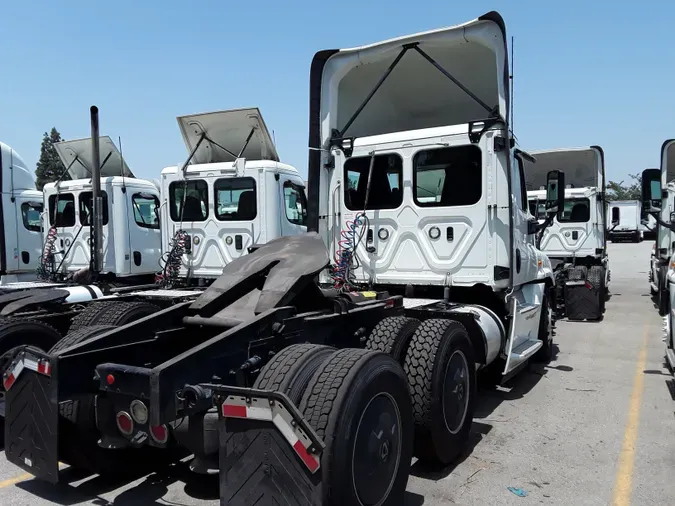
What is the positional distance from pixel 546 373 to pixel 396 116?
3.90 meters

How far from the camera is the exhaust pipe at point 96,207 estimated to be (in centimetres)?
863

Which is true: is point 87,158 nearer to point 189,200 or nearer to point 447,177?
point 189,200

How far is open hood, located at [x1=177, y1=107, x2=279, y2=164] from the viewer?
873 cm

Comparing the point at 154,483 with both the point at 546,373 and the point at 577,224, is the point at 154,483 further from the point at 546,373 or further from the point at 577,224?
the point at 577,224

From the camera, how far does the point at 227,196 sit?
8.68 meters

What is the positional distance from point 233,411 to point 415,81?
5177mm

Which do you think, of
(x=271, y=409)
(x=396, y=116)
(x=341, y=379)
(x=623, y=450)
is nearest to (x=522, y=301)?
(x=623, y=450)

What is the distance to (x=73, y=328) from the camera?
5.39 metres

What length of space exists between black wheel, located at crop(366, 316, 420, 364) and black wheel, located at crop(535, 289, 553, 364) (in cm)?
372

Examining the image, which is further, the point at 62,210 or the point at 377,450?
the point at 62,210

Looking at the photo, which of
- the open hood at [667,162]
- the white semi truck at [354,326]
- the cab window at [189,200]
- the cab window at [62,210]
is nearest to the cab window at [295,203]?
the cab window at [189,200]

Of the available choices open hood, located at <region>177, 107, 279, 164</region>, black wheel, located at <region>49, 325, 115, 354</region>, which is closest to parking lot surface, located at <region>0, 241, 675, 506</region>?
→ black wheel, located at <region>49, 325, 115, 354</region>

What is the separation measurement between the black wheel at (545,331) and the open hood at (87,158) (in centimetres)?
739

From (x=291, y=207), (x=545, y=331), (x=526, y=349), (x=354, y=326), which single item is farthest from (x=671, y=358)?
(x=291, y=207)
